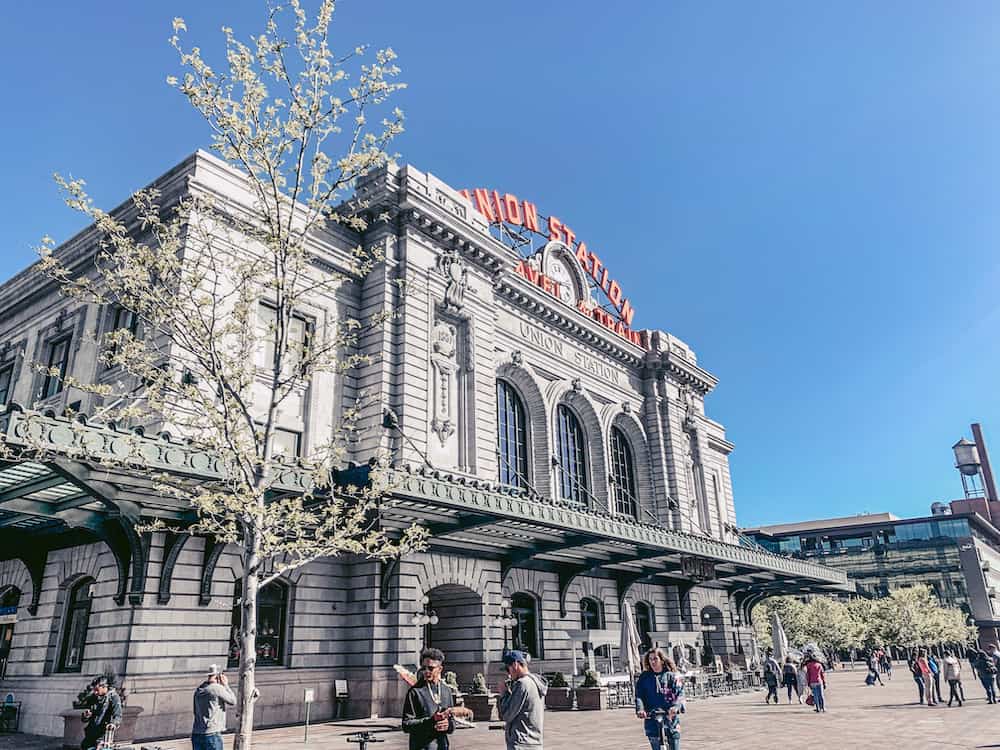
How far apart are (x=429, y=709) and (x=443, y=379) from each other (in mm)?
22795

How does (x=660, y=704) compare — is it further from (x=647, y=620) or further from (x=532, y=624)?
(x=647, y=620)

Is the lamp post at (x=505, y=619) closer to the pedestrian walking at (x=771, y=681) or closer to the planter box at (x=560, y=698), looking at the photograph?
the planter box at (x=560, y=698)

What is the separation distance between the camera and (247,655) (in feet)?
35.3

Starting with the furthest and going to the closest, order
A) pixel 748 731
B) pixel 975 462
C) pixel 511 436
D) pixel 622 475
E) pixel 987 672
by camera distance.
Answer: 1. pixel 975 462
2. pixel 622 475
3. pixel 511 436
4. pixel 987 672
5. pixel 748 731

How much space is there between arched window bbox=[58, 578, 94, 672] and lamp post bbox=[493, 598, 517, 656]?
13.6m

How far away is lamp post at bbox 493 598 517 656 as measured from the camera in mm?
28125

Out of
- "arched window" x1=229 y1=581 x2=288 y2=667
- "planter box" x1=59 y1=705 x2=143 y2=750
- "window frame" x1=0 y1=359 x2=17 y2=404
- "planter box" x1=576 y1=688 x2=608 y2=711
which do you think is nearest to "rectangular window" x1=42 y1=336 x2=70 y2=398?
"window frame" x1=0 y1=359 x2=17 y2=404

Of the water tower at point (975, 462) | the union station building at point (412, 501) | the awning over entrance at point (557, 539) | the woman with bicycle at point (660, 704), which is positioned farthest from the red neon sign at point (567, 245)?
the water tower at point (975, 462)

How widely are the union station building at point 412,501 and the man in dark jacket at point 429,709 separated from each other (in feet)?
29.6

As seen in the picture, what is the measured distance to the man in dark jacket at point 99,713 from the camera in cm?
1220

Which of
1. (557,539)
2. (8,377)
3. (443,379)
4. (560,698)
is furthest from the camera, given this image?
(8,377)

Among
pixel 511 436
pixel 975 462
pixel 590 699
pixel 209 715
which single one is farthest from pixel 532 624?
pixel 975 462

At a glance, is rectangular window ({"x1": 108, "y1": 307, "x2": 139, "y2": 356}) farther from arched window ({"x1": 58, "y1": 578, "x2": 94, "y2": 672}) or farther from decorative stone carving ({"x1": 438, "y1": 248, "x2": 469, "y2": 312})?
decorative stone carving ({"x1": 438, "y1": 248, "x2": 469, "y2": 312})

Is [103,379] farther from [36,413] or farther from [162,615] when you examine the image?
[36,413]
